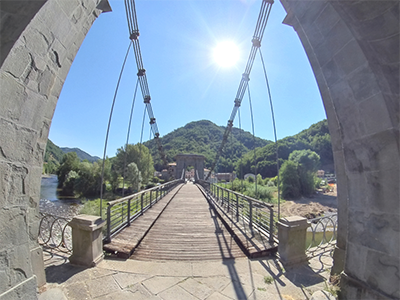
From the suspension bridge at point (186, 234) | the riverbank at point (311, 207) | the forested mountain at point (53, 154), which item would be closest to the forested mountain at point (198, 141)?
the forested mountain at point (53, 154)

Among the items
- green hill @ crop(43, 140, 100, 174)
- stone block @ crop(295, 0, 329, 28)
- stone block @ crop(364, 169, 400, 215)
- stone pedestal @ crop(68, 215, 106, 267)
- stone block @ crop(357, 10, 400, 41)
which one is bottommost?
stone pedestal @ crop(68, 215, 106, 267)

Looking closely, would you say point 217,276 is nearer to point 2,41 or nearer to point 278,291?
point 278,291

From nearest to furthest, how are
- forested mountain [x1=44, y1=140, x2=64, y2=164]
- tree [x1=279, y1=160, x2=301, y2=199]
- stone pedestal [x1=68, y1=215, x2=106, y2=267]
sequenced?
1. stone pedestal [x1=68, y1=215, x2=106, y2=267]
2. tree [x1=279, y1=160, x2=301, y2=199]
3. forested mountain [x1=44, y1=140, x2=64, y2=164]

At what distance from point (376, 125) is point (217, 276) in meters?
2.23

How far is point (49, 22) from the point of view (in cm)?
126

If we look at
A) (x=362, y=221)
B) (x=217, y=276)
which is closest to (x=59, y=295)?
(x=217, y=276)

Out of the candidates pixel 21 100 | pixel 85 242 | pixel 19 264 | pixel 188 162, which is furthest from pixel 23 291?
pixel 188 162

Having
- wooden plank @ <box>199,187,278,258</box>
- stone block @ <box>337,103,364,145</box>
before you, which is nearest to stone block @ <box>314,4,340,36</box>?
stone block @ <box>337,103,364,145</box>

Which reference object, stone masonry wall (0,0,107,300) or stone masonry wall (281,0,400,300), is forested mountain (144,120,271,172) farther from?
stone masonry wall (281,0,400,300)

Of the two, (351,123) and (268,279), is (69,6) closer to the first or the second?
(351,123)

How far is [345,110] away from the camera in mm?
1372

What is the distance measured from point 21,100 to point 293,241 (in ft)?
10.5

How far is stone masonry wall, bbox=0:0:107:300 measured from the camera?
1099 mm

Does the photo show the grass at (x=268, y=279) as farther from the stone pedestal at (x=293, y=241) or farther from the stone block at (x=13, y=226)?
the stone block at (x=13, y=226)
